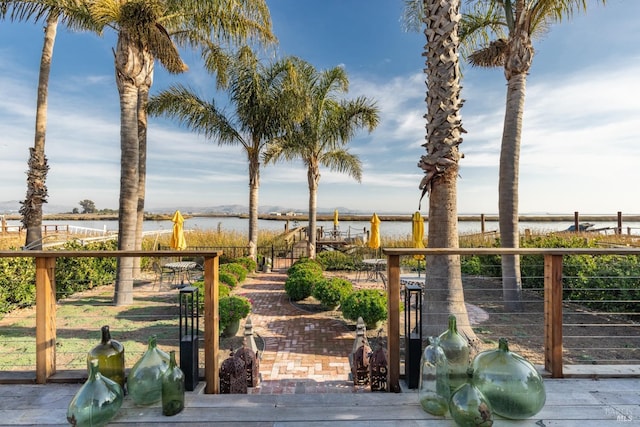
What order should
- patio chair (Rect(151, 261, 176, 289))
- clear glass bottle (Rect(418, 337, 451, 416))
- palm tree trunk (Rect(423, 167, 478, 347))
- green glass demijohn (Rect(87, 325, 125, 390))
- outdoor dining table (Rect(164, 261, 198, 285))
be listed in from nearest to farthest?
clear glass bottle (Rect(418, 337, 451, 416)) → green glass demijohn (Rect(87, 325, 125, 390)) → palm tree trunk (Rect(423, 167, 478, 347)) → outdoor dining table (Rect(164, 261, 198, 285)) → patio chair (Rect(151, 261, 176, 289))

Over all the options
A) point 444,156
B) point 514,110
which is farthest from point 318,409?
point 514,110

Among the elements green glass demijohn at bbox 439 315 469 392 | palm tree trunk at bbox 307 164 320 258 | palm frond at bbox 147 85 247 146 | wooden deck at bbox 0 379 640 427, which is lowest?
wooden deck at bbox 0 379 640 427

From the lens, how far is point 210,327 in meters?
2.06

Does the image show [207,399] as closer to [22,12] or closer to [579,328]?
[579,328]

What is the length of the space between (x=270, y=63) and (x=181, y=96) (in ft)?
9.39

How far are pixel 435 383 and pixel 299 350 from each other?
2656 millimetres

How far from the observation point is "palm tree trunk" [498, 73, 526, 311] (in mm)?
5496

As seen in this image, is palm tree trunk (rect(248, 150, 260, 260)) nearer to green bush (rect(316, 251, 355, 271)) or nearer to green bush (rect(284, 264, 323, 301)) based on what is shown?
green bush (rect(316, 251, 355, 271))

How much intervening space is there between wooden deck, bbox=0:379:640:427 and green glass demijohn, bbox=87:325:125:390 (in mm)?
194

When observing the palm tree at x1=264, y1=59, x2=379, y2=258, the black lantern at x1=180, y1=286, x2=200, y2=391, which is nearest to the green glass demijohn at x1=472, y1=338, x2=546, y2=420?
the black lantern at x1=180, y1=286, x2=200, y2=391

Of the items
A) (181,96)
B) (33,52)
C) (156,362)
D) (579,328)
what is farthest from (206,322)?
(33,52)

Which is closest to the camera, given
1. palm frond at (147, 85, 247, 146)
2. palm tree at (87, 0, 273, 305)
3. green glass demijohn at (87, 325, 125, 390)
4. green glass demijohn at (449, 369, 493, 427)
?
green glass demijohn at (449, 369, 493, 427)

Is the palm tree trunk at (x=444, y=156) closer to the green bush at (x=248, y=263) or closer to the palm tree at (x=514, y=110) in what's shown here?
the palm tree at (x=514, y=110)

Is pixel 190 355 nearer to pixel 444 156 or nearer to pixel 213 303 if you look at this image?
pixel 213 303
